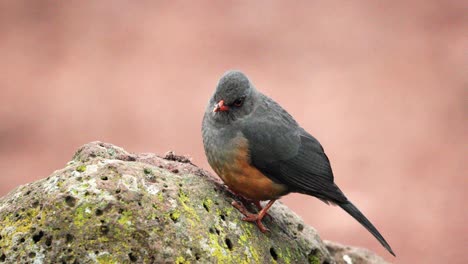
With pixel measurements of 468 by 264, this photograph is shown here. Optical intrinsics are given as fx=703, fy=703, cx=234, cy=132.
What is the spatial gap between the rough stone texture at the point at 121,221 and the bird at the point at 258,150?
1.53 ft

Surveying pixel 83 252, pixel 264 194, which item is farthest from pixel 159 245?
pixel 264 194

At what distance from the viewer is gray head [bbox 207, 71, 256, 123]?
17.0 feet

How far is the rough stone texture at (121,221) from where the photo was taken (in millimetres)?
3904

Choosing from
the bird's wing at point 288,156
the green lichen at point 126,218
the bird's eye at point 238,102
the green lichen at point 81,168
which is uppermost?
the bird's eye at point 238,102

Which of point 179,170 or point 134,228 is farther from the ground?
point 179,170

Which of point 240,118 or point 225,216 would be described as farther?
point 240,118

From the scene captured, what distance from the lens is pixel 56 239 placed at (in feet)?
12.8

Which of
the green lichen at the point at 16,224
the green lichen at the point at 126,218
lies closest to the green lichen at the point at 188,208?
the green lichen at the point at 126,218

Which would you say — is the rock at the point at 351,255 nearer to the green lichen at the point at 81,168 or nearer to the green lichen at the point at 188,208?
the green lichen at the point at 188,208

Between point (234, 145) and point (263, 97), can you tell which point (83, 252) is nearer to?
point (234, 145)

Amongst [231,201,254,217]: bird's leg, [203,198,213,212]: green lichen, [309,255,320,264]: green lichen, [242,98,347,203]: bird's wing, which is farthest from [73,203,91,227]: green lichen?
[309,255,320,264]: green lichen

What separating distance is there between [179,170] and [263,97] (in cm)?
102

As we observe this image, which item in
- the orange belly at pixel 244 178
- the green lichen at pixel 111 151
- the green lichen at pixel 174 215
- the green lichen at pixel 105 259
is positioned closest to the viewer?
the green lichen at pixel 105 259

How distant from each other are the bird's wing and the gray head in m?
0.13
